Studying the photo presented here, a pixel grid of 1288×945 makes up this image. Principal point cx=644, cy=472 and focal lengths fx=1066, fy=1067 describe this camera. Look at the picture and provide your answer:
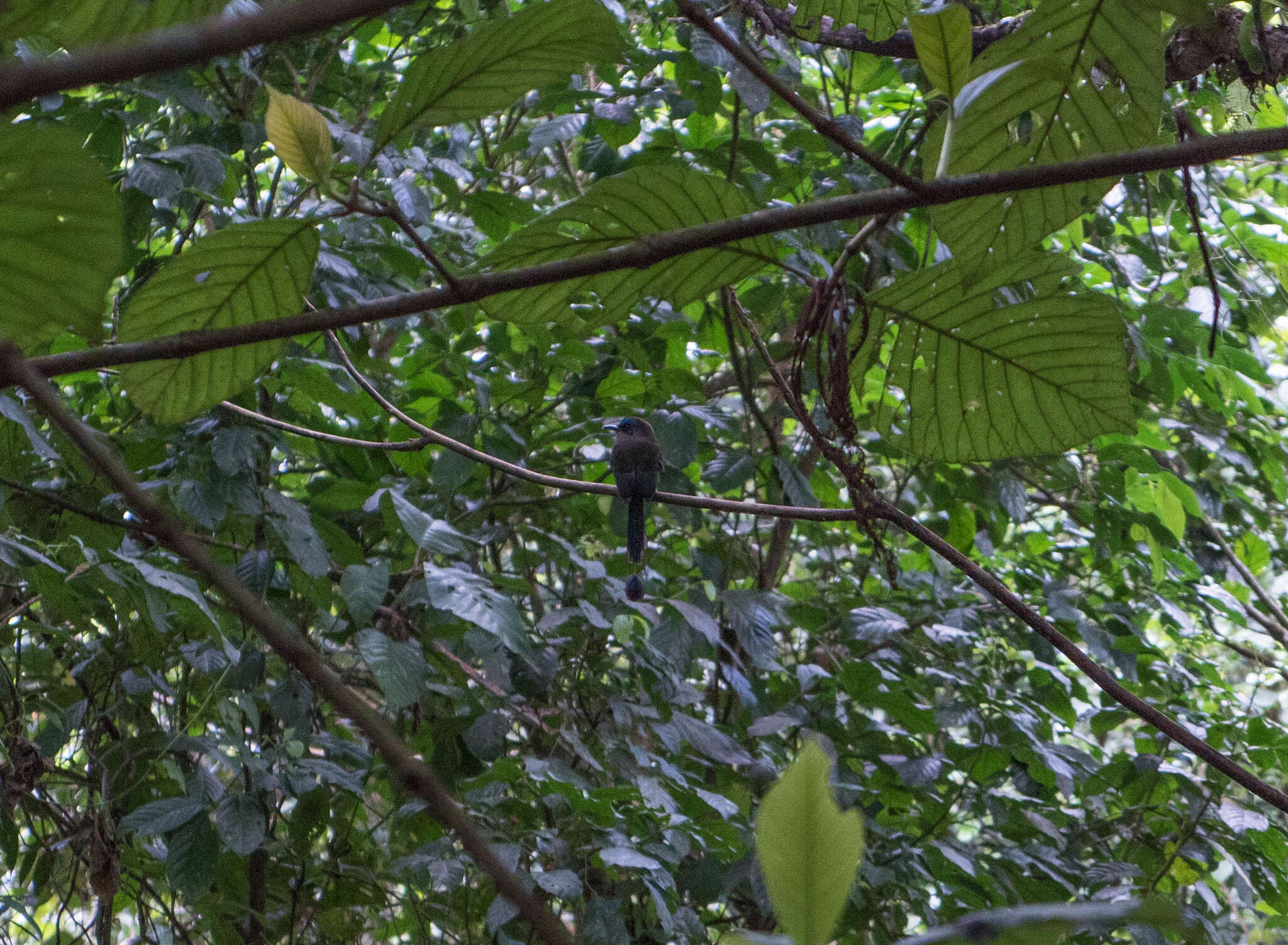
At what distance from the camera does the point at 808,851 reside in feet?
0.96

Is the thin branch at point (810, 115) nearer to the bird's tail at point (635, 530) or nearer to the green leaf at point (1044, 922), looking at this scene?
the green leaf at point (1044, 922)

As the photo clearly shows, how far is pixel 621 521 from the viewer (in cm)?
215

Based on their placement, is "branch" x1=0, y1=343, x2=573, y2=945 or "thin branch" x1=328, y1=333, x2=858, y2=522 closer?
"branch" x1=0, y1=343, x2=573, y2=945

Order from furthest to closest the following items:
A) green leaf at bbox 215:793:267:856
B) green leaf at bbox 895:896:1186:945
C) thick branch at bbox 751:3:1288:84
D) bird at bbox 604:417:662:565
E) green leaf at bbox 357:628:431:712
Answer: bird at bbox 604:417:662:565
green leaf at bbox 215:793:267:856
green leaf at bbox 357:628:431:712
thick branch at bbox 751:3:1288:84
green leaf at bbox 895:896:1186:945

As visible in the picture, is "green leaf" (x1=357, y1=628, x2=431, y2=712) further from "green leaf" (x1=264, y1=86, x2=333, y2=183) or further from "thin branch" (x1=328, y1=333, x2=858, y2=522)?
"green leaf" (x1=264, y1=86, x2=333, y2=183)

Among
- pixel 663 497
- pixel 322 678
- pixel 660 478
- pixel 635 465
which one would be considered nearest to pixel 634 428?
pixel 635 465

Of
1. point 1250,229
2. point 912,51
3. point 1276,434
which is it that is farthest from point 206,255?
point 1276,434

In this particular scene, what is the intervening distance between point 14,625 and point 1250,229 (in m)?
2.62

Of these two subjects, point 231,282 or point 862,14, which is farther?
point 862,14

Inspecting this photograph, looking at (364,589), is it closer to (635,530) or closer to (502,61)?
(635,530)

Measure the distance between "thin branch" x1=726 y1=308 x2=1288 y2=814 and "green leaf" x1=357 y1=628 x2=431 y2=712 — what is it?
0.89 metres

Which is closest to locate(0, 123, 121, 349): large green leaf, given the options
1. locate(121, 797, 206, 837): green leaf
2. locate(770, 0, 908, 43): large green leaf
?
locate(770, 0, 908, 43): large green leaf

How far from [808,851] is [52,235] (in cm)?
46

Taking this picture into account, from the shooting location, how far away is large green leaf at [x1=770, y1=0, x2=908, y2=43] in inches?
44.5
